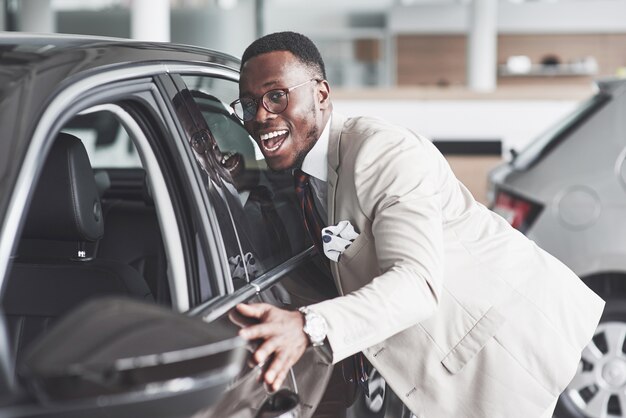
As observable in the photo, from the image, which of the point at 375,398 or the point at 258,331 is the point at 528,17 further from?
the point at 258,331

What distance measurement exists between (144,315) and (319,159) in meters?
1.14

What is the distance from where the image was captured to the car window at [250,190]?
2441 mm

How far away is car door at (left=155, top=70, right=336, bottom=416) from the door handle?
0.08 feet

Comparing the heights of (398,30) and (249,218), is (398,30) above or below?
below

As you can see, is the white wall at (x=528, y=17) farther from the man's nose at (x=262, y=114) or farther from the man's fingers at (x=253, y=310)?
the man's fingers at (x=253, y=310)

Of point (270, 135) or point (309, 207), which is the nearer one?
point (270, 135)

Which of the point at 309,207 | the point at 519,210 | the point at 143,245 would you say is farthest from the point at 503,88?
the point at 309,207

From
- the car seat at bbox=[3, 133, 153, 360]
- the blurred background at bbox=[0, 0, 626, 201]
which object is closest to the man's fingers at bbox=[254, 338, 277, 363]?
the car seat at bbox=[3, 133, 153, 360]

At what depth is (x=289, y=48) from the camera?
2.45 metres

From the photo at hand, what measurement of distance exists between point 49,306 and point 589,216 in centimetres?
265

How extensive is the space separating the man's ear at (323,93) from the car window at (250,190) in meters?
0.26

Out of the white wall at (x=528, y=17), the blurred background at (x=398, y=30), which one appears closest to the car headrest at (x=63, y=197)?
the blurred background at (x=398, y=30)

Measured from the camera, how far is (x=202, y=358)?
56.8 inches

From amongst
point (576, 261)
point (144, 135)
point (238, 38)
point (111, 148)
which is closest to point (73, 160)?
point (144, 135)
